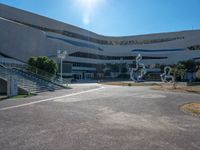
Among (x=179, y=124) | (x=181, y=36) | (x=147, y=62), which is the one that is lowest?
(x=179, y=124)

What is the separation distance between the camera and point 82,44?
8338cm

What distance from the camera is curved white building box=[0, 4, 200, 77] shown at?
49.6 meters

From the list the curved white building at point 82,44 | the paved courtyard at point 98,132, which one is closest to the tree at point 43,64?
the curved white building at point 82,44

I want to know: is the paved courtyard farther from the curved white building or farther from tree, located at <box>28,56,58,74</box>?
the curved white building

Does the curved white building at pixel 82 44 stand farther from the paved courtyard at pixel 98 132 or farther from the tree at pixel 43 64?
the paved courtyard at pixel 98 132

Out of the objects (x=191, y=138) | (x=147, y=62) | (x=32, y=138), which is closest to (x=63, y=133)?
(x=32, y=138)

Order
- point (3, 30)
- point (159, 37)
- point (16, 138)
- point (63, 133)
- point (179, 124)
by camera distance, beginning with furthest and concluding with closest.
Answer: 1. point (159, 37)
2. point (3, 30)
3. point (179, 124)
4. point (63, 133)
5. point (16, 138)

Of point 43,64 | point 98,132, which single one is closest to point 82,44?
point 43,64

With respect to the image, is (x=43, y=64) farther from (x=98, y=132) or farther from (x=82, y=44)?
(x=82, y=44)

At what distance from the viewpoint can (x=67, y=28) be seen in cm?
7800

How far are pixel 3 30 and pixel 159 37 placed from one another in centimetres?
6475

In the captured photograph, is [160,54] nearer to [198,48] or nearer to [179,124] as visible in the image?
[198,48]

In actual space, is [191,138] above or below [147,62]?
below

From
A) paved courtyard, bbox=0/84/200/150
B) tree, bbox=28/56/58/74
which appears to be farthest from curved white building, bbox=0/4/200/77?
paved courtyard, bbox=0/84/200/150
